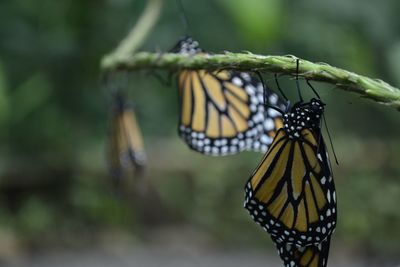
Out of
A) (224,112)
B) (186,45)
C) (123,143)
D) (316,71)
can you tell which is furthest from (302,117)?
(123,143)

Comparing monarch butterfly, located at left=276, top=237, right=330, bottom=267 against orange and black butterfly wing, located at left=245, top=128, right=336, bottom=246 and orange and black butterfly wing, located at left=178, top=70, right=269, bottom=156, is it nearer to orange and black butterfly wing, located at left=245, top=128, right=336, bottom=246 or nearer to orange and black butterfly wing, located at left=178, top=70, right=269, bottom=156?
orange and black butterfly wing, located at left=245, top=128, right=336, bottom=246

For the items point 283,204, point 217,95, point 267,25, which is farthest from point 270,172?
point 267,25

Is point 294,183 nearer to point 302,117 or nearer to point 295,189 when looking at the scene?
point 295,189

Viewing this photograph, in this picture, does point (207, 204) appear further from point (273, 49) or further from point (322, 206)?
point (322, 206)

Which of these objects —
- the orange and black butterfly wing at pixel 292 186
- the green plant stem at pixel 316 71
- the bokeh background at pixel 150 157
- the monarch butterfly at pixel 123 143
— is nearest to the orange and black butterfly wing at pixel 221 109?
the orange and black butterfly wing at pixel 292 186

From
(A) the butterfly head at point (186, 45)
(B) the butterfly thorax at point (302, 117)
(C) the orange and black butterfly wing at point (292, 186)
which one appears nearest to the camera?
(B) the butterfly thorax at point (302, 117)

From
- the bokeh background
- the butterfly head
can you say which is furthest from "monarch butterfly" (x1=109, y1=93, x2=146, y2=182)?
the bokeh background

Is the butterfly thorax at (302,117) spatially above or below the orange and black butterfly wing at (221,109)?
below

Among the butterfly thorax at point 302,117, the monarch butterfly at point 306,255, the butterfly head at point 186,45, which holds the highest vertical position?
the butterfly head at point 186,45

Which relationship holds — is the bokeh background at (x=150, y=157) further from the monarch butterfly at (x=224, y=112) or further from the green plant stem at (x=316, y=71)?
the green plant stem at (x=316, y=71)
